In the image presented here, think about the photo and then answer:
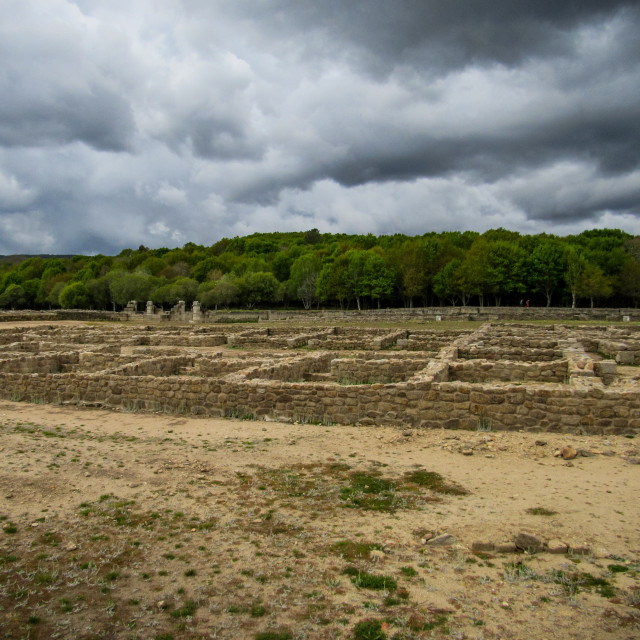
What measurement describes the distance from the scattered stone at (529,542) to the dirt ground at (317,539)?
0.26 feet

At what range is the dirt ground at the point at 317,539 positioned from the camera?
357 centimetres

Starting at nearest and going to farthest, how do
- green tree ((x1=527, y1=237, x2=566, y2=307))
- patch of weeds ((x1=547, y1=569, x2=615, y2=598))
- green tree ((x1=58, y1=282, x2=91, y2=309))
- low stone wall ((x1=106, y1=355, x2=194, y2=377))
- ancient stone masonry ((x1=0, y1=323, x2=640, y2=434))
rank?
patch of weeds ((x1=547, y1=569, x2=615, y2=598)) < ancient stone masonry ((x1=0, y1=323, x2=640, y2=434)) < low stone wall ((x1=106, y1=355, x2=194, y2=377)) < green tree ((x1=527, y1=237, x2=566, y2=307)) < green tree ((x1=58, y1=282, x2=91, y2=309))

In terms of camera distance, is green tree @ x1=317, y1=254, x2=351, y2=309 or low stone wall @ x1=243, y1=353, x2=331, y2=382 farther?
green tree @ x1=317, y1=254, x2=351, y2=309

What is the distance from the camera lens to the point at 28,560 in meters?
4.31

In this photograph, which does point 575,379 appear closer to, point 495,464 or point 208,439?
point 495,464

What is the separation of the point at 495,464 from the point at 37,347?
68.8 ft

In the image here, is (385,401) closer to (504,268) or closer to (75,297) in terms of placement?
Result: (504,268)

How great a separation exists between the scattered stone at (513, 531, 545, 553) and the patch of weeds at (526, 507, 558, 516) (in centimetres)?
68

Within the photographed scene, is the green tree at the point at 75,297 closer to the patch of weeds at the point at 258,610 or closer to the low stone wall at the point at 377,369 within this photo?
the low stone wall at the point at 377,369

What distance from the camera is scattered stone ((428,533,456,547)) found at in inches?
179

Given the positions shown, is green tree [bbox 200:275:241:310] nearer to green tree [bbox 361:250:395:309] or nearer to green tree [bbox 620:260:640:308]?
green tree [bbox 361:250:395:309]

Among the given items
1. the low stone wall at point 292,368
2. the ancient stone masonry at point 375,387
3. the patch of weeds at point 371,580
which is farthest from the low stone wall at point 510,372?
the patch of weeds at point 371,580

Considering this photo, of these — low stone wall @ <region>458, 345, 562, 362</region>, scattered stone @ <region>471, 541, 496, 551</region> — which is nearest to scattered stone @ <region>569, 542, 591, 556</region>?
scattered stone @ <region>471, 541, 496, 551</region>

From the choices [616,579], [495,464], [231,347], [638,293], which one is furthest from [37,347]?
[638,293]
